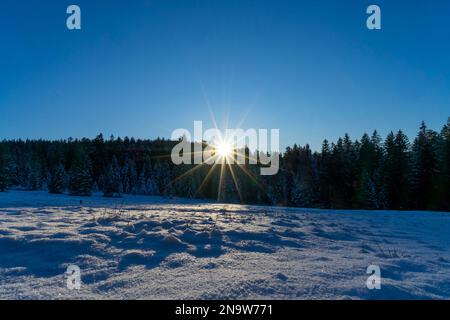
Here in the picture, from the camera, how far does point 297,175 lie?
2226 inches

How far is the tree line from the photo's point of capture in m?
38.1

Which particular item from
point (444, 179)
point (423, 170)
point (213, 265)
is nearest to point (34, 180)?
point (213, 265)

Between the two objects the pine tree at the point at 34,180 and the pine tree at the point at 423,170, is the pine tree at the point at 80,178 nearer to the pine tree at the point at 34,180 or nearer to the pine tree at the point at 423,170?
the pine tree at the point at 34,180

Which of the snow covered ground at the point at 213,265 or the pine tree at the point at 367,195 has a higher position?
the snow covered ground at the point at 213,265

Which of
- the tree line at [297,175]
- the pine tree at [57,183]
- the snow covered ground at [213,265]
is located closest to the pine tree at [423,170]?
the tree line at [297,175]

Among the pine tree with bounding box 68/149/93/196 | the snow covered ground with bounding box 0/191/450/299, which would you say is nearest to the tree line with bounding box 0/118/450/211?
the pine tree with bounding box 68/149/93/196

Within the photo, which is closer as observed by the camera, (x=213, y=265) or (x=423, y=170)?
(x=213, y=265)

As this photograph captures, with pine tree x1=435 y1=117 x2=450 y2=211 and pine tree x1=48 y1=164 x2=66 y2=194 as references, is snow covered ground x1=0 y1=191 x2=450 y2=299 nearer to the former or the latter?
pine tree x1=435 y1=117 x2=450 y2=211

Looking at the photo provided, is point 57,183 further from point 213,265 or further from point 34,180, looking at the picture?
point 213,265

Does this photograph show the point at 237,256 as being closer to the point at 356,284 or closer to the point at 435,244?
Result: the point at 356,284

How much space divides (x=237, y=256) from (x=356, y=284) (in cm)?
226

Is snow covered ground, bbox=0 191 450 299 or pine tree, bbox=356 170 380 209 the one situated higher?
snow covered ground, bbox=0 191 450 299

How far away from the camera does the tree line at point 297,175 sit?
3809 centimetres
